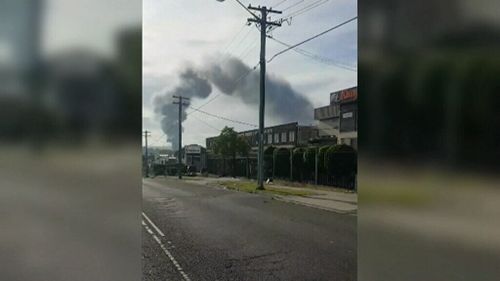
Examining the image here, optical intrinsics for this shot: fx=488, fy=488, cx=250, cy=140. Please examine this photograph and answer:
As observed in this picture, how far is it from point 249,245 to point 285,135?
1980cm

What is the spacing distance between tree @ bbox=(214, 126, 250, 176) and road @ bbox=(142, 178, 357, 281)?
1576cm

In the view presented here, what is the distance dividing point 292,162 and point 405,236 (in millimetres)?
16263

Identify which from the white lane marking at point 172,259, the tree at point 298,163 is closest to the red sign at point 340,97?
the tree at point 298,163

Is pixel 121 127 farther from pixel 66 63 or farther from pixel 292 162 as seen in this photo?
pixel 292 162

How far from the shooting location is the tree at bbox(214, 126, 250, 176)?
25438 millimetres

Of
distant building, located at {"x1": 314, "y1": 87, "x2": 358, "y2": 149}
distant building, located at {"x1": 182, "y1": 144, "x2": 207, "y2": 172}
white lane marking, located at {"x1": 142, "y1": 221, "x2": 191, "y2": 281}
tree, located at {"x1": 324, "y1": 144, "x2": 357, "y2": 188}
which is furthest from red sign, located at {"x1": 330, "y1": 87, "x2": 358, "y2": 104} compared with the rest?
distant building, located at {"x1": 182, "y1": 144, "x2": 207, "y2": 172}

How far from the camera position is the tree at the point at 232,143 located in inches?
1001

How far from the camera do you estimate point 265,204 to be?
36.5 ft

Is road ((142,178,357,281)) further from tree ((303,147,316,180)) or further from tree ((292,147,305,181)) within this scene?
tree ((292,147,305,181))

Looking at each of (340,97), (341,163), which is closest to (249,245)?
(341,163)

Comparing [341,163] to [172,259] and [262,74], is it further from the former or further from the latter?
[172,259]

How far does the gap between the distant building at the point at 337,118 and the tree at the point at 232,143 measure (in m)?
4.35

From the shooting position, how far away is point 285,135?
2531 cm

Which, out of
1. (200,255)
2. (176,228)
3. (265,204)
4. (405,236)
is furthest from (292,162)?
(405,236)
